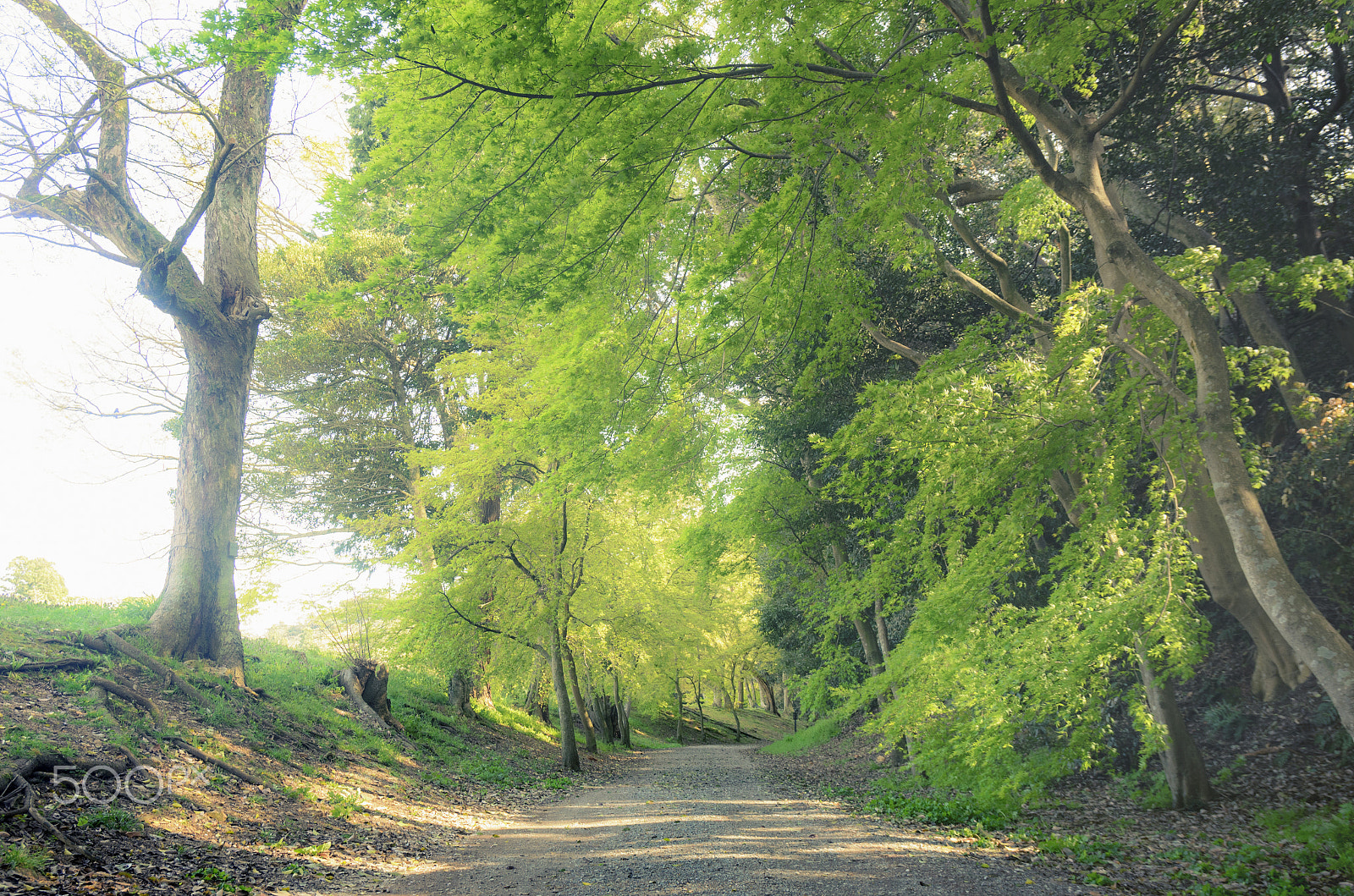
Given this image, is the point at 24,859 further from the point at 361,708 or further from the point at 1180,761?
A: the point at 1180,761

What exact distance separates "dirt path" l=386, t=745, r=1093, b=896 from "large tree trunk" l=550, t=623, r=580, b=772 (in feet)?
14.9

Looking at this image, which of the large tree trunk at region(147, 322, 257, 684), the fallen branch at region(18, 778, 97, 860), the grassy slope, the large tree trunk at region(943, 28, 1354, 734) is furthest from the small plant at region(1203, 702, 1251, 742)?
the large tree trunk at region(147, 322, 257, 684)

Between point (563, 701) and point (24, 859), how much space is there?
1136 cm

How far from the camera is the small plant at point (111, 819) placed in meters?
4.71

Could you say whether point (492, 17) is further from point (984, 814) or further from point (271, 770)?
point (984, 814)

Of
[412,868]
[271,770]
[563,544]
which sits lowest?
[412,868]

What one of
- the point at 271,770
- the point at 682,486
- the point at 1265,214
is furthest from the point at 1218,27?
the point at 271,770

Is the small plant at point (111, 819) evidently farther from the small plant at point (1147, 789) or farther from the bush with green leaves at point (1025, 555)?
the small plant at point (1147, 789)

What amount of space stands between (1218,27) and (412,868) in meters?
14.1

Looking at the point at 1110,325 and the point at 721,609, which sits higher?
the point at 1110,325

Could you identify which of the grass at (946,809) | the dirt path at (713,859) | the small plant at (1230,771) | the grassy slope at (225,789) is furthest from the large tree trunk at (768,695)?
the dirt path at (713,859)

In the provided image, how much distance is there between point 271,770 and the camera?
7.38 meters

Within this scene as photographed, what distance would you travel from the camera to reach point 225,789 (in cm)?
641

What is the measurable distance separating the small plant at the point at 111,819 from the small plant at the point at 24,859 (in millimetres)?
678
